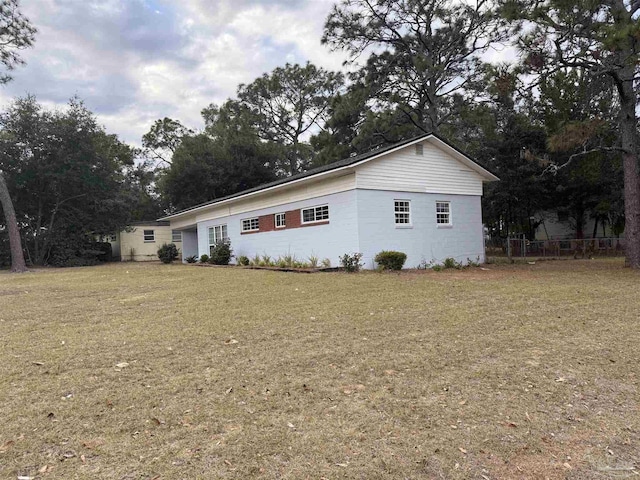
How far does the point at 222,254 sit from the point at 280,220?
4.58 meters

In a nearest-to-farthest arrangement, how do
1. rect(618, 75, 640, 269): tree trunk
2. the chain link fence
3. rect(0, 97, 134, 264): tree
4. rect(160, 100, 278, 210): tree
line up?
rect(618, 75, 640, 269): tree trunk < the chain link fence < rect(0, 97, 134, 264): tree < rect(160, 100, 278, 210): tree

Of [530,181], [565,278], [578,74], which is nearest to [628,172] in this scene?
[578,74]

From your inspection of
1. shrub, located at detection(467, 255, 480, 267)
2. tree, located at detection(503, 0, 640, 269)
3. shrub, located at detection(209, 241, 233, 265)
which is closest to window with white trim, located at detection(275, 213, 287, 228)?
shrub, located at detection(209, 241, 233, 265)

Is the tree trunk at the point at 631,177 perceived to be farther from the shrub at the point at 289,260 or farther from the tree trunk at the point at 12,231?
the tree trunk at the point at 12,231

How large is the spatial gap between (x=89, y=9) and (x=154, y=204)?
108ft

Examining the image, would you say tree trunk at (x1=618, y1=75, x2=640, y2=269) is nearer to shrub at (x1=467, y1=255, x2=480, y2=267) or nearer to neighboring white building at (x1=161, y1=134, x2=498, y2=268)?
shrub at (x1=467, y1=255, x2=480, y2=267)

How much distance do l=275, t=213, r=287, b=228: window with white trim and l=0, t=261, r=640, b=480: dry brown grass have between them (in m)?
11.0

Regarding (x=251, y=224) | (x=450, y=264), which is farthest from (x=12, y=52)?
(x=450, y=264)

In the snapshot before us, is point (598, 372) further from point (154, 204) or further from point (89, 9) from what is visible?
point (154, 204)

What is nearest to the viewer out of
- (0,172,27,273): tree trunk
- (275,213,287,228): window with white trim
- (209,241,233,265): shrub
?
(275,213,287,228): window with white trim

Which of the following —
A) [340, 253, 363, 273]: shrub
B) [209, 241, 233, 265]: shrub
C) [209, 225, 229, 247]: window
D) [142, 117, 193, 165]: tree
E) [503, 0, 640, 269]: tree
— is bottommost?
[340, 253, 363, 273]: shrub

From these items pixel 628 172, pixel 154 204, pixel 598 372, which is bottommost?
pixel 598 372

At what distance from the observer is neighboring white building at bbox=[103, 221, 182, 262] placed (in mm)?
31828

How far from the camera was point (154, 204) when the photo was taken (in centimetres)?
4375
